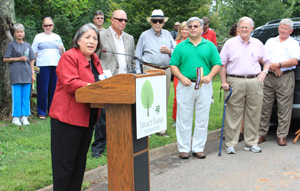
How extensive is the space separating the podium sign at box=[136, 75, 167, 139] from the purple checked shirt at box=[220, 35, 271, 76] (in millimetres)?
3354

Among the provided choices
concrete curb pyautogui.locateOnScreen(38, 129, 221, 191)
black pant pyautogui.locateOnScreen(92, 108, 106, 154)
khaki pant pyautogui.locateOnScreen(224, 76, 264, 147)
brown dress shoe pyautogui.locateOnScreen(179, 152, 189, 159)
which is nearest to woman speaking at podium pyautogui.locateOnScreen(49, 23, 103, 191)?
concrete curb pyautogui.locateOnScreen(38, 129, 221, 191)

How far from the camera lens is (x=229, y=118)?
22.9 ft

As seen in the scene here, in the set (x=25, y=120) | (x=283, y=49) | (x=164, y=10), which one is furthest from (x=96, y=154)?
(x=164, y=10)

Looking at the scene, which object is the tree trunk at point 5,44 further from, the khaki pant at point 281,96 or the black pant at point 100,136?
the khaki pant at point 281,96

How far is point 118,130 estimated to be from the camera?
338cm

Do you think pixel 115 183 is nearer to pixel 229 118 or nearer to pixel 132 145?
pixel 132 145

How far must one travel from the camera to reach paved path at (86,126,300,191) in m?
4.99

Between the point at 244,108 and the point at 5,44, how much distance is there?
5198 millimetres

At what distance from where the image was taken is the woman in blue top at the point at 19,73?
26.5ft

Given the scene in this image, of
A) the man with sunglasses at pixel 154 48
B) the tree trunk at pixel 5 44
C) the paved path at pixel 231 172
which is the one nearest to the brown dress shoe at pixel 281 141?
the paved path at pixel 231 172

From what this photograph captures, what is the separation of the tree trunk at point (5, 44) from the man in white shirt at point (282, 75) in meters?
5.40

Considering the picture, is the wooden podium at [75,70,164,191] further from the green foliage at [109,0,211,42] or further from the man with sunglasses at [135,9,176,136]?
the green foliage at [109,0,211,42]

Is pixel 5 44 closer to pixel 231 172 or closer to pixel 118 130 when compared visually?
pixel 231 172

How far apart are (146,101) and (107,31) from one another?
2.99 meters
